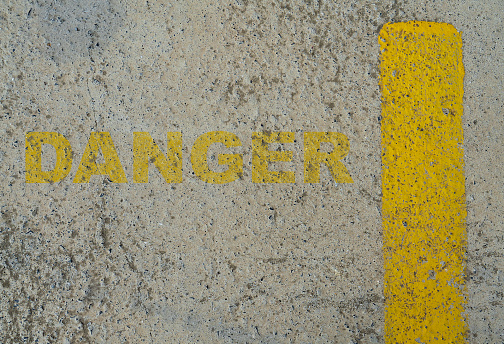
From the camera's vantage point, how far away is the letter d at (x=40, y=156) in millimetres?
2154

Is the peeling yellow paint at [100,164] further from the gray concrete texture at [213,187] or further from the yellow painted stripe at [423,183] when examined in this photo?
the yellow painted stripe at [423,183]

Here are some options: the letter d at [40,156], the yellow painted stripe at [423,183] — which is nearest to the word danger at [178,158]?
the letter d at [40,156]

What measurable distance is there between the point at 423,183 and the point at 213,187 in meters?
1.44

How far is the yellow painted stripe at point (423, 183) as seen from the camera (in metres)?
A: 2.12

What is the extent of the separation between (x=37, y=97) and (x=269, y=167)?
1.67m

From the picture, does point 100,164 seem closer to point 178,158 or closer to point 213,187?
point 178,158

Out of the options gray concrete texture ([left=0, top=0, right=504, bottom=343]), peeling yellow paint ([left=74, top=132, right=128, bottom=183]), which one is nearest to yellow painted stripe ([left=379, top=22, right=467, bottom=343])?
gray concrete texture ([left=0, top=0, right=504, bottom=343])

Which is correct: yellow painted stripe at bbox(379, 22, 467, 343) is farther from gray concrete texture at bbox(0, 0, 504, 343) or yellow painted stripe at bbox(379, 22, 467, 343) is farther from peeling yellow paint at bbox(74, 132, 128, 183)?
peeling yellow paint at bbox(74, 132, 128, 183)

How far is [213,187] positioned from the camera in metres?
2.17

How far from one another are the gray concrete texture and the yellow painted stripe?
0.08 metres

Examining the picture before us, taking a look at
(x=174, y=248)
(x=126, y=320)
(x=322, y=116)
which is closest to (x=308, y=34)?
(x=322, y=116)

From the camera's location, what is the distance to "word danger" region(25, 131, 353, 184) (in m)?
2.16

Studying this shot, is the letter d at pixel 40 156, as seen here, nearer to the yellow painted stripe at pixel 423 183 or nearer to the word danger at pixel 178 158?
the word danger at pixel 178 158

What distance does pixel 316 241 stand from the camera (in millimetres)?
2146
